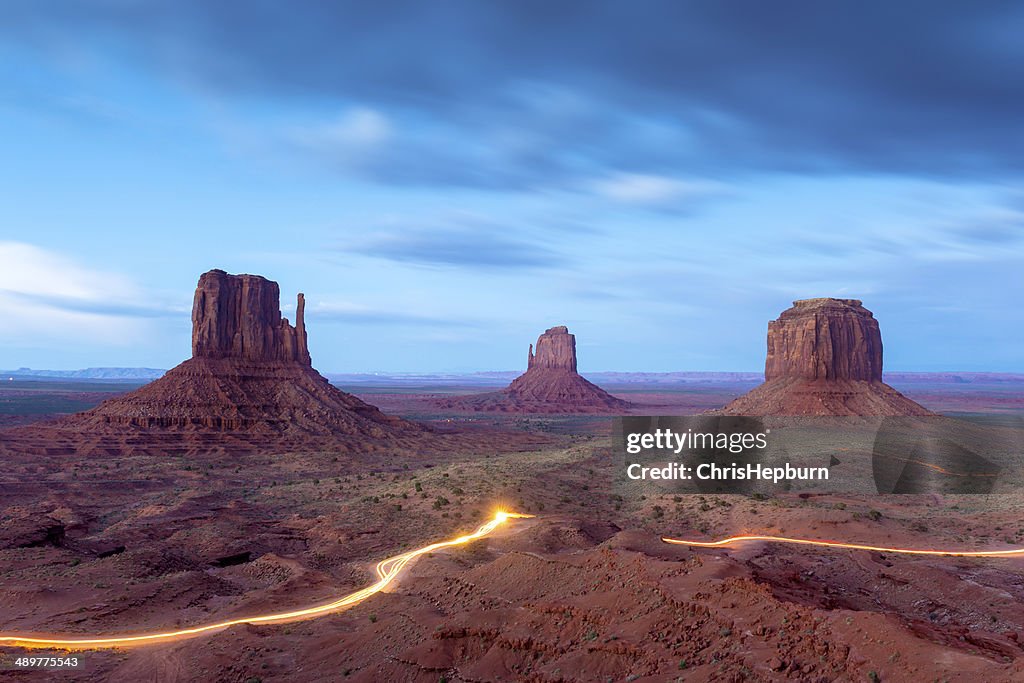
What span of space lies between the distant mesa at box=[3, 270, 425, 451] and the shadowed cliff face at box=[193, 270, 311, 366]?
0.41 feet

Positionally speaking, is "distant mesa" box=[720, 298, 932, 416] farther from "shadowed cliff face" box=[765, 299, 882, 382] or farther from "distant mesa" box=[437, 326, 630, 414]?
"distant mesa" box=[437, 326, 630, 414]

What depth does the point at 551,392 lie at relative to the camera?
588 ft

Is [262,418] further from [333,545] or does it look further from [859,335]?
[859,335]

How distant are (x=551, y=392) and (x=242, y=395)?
338 feet

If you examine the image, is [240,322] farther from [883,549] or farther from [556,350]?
[556,350]

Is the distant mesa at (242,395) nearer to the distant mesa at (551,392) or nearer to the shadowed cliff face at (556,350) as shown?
the distant mesa at (551,392)

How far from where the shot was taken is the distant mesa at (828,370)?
88.1 meters

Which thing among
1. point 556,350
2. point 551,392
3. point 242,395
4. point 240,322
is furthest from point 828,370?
point 556,350

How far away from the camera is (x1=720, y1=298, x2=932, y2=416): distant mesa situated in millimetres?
88125

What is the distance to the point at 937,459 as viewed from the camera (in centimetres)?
6462

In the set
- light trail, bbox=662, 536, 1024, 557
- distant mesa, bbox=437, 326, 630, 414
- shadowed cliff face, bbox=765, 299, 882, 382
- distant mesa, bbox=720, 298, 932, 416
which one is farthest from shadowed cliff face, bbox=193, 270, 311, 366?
distant mesa, bbox=437, 326, 630, 414

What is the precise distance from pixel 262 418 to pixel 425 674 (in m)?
68.3

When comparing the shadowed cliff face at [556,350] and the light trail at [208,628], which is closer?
→ the light trail at [208,628]

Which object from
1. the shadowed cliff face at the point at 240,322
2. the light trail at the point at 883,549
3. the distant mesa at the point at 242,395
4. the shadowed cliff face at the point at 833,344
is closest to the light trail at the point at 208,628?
the light trail at the point at 883,549
